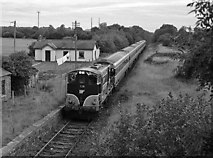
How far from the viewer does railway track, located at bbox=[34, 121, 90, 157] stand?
42.3 ft

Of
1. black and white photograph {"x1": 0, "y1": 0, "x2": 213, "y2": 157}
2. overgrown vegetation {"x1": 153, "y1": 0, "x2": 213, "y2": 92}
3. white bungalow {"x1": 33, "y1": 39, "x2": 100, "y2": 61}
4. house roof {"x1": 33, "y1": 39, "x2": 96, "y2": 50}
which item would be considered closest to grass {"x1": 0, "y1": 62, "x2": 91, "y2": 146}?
black and white photograph {"x1": 0, "y1": 0, "x2": 213, "y2": 157}

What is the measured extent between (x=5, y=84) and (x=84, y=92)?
5765mm

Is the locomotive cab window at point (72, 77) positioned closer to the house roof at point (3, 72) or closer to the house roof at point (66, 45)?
the house roof at point (3, 72)

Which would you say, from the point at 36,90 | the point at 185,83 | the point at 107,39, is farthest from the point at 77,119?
the point at 107,39

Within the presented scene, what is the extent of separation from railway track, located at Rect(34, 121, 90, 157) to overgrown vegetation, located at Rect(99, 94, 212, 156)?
5117 millimetres

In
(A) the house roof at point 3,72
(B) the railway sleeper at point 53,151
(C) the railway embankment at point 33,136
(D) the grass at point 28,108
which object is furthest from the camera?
(A) the house roof at point 3,72

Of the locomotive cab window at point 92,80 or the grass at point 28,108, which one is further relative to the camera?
the locomotive cab window at point 92,80

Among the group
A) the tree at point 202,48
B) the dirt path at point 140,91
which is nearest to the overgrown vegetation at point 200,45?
the tree at point 202,48

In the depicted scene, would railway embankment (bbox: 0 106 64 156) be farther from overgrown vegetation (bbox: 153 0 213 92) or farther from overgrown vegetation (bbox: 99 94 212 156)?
overgrown vegetation (bbox: 153 0 213 92)

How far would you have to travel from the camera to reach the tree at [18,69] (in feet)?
71.2

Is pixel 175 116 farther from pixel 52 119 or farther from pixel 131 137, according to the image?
pixel 52 119

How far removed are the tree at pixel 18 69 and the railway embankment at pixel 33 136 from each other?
18.4 feet

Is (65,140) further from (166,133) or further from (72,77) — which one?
(166,133)

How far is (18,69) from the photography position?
2222cm
